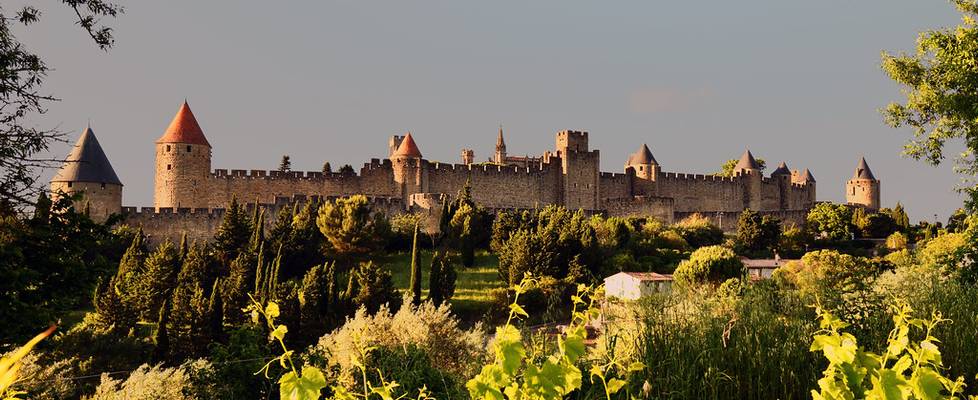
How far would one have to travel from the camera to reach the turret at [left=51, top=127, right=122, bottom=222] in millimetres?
38625

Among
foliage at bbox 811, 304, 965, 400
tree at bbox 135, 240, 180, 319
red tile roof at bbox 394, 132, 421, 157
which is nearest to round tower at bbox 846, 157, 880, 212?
red tile roof at bbox 394, 132, 421, 157

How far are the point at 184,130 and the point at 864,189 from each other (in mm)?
45614

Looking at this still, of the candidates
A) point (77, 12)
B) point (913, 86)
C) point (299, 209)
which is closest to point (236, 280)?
point (299, 209)

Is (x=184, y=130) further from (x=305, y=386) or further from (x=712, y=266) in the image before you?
(x=305, y=386)

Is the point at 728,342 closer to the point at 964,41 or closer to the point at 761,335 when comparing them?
the point at 761,335

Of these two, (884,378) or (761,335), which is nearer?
(884,378)

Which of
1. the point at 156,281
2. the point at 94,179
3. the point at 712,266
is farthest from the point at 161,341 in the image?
the point at 94,179

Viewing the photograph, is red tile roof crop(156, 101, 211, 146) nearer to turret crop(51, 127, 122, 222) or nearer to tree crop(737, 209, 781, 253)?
turret crop(51, 127, 122, 222)

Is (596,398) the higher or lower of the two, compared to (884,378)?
lower

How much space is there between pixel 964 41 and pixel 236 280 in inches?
817

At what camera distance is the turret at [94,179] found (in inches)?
1521

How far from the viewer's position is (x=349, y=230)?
113ft

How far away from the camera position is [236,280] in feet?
89.8

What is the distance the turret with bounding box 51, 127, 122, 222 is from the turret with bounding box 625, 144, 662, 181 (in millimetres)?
29212
